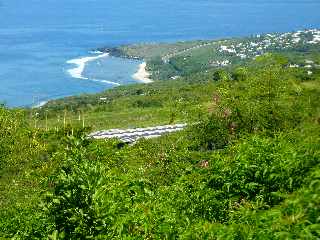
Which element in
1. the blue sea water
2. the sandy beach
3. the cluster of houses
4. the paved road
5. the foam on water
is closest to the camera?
the paved road

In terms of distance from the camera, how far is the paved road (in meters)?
50.2

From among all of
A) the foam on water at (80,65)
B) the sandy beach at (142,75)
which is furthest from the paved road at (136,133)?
the sandy beach at (142,75)

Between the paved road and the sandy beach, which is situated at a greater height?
the paved road

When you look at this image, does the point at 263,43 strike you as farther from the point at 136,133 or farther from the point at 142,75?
the point at 136,133

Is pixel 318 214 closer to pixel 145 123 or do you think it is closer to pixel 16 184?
pixel 16 184

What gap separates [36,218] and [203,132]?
71.0ft

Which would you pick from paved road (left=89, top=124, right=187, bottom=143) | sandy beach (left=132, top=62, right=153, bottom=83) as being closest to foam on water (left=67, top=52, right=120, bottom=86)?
sandy beach (left=132, top=62, right=153, bottom=83)

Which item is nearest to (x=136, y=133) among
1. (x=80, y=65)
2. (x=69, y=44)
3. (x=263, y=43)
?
(x=80, y=65)

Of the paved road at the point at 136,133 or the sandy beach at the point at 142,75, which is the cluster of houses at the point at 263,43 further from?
the paved road at the point at 136,133

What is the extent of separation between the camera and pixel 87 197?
348 inches

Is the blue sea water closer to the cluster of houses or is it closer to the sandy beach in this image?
the sandy beach

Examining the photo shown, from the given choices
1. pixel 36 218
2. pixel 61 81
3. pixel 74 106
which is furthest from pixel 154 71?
pixel 36 218

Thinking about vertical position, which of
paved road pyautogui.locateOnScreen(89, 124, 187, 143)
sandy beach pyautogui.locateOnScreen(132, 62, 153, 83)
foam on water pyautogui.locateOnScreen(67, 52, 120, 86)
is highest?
paved road pyautogui.locateOnScreen(89, 124, 187, 143)

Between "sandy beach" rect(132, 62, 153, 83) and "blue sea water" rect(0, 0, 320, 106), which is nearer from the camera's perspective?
"blue sea water" rect(0, 0, 320, 106)
